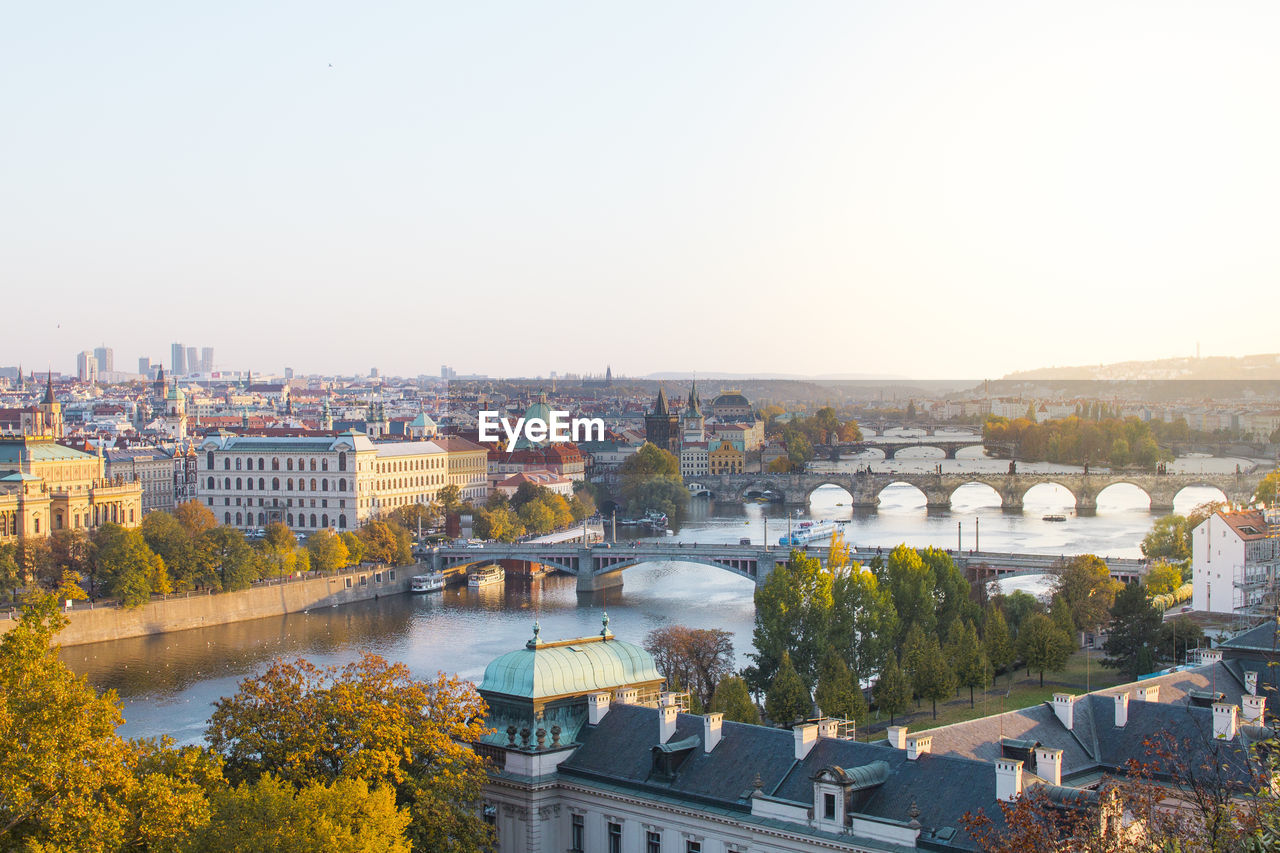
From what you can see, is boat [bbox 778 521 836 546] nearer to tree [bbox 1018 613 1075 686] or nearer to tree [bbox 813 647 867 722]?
tree [bbox 1018 613 1075 686]

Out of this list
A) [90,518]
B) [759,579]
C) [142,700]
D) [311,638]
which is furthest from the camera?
[90,518]

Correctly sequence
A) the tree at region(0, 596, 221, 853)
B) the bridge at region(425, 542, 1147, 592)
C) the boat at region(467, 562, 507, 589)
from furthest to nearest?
1. the boat at region(467, 562, 507, 589)
2. the bridge at region(425, 542, 1147, 592)
3. the tree at region(0, 596, 221, 853)

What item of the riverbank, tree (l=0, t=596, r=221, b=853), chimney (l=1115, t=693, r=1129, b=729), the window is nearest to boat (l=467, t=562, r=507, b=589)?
the riverbank

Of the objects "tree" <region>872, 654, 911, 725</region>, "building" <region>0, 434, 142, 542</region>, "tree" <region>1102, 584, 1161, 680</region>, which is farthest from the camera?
"building" <region>0, 434, 142, 542</region>

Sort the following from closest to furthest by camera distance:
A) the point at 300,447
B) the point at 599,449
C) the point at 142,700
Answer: the point at 142,700 → the point at 300,447 → the point at 599,449

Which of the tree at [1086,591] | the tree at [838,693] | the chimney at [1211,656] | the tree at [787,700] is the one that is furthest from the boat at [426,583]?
the chimney at [1211,656]

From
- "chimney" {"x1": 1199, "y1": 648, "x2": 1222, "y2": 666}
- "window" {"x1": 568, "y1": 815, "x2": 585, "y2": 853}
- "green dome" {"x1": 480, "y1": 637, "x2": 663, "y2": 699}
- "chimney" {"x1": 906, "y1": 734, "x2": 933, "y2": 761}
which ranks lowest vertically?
"window" {"x1": 568, "y1": 815, "x2": 585, "y2": 853}

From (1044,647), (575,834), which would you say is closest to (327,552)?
(1044,647)

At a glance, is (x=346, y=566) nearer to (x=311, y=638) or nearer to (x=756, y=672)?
(x=311, y=638)

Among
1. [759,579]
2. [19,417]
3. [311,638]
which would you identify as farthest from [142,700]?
[19,417]
